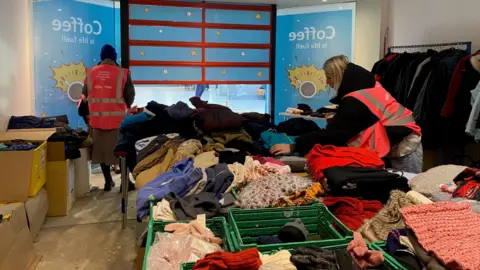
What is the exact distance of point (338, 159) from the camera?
2025 millimetres

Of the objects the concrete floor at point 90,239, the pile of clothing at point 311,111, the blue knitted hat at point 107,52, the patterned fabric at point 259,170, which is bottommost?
the concrete floor at point 90,239

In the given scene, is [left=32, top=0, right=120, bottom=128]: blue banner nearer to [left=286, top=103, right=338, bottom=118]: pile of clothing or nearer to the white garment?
[left=286, top=103, right=338, bottom=118]: pile of clothing

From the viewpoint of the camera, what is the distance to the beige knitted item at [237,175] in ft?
6.38

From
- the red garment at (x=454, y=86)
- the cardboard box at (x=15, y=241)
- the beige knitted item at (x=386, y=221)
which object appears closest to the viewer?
the beige knitted item at (x=386, y=221)

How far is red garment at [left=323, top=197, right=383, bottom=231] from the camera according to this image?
62.3 inches

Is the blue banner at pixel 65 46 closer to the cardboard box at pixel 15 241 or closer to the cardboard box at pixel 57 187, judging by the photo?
the cardboard box at pixel 57 187

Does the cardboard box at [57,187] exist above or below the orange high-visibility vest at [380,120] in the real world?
below

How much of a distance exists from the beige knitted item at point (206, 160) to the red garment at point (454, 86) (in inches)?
94.5

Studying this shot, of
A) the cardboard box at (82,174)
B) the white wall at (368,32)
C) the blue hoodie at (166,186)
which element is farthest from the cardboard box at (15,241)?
the white wall at (368,32)

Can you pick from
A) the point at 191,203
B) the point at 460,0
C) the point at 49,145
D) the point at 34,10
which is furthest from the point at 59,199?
the point at 460,0

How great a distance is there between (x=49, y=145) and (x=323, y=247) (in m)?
3.37

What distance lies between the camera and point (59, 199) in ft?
13.4

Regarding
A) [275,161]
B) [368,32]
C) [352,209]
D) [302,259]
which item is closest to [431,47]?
[368,32]

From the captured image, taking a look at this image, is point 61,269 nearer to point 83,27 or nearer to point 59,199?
point 59,199
